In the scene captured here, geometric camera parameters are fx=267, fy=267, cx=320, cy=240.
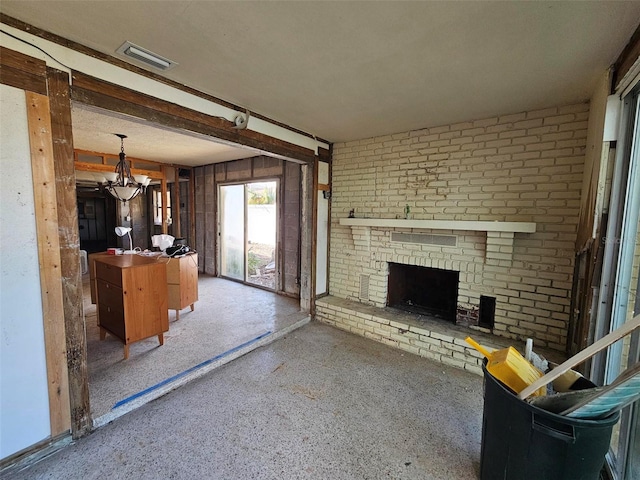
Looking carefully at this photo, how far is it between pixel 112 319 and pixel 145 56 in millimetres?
2440

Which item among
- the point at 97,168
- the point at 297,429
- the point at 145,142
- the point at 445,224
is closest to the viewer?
the point at 297,429

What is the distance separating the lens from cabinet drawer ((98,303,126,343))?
103 inches

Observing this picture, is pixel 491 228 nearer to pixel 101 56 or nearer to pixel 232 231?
pixel 101 56

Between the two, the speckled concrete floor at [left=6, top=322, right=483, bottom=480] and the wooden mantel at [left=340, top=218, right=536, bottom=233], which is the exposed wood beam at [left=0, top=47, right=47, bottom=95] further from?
the wooden mantel at [left=340, top=218, right=536, bottom=233]

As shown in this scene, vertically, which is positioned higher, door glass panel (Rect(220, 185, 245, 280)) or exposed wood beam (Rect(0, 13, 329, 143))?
exposed wood beam (Rect(0, 13, 329, 143))

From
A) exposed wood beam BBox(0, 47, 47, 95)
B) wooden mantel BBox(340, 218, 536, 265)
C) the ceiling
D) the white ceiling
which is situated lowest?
wooden mantel BBox(340, 218, 536, 265)

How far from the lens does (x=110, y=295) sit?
272 cm

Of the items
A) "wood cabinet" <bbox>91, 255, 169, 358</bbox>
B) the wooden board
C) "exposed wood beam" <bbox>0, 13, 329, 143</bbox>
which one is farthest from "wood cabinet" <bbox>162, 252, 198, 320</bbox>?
the wooden board

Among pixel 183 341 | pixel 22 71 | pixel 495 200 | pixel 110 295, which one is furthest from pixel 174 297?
pixel 495 200

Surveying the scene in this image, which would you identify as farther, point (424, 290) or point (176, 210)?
point (176, 210)

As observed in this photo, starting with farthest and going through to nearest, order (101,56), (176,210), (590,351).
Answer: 1. (176,210)
2. (101,56)
3. (590,351)

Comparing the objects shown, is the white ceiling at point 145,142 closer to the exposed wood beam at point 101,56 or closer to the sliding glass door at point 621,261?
the exposed wood beam at point 101,56

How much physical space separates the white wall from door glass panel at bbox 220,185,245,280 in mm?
3930

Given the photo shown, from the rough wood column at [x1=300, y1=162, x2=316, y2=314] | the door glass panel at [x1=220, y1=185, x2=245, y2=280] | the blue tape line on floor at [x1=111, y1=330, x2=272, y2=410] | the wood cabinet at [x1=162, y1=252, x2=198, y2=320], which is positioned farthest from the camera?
the door glass panel at [x1=220, y1=185, x2=245, y2=280]
